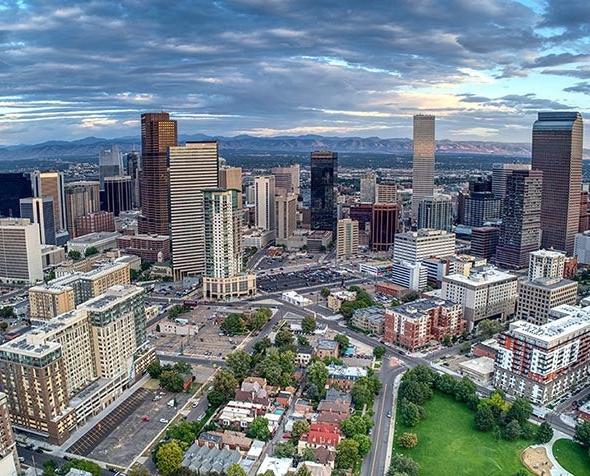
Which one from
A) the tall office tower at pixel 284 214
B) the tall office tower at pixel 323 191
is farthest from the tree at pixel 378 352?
the tall office tower at pixel 323 191

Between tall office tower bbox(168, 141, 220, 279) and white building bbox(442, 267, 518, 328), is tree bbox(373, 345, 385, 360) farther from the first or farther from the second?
tall office tower bbox(168, 141, 220, 279)

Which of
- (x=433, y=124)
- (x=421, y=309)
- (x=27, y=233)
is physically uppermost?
(x=433, y=124)

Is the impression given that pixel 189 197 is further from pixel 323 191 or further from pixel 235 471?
pixel 235 471

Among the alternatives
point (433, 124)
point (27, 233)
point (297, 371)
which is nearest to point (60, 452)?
point (297, 371)

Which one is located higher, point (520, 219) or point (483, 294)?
point (520, 219)

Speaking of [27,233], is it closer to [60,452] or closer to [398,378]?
[60,452]

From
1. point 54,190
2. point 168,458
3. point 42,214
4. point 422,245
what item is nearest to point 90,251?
point 42,214

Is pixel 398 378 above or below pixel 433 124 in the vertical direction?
below
